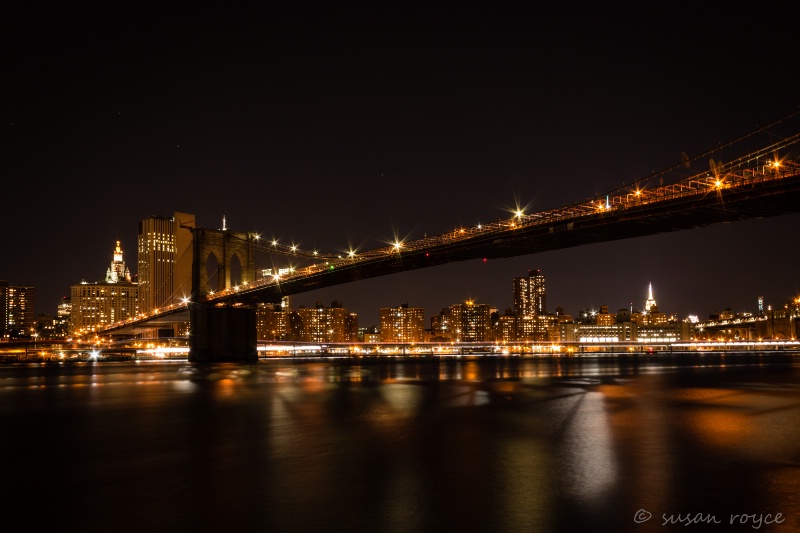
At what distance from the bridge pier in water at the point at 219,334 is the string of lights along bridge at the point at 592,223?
3.44 ft

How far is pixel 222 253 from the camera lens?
69875 mm

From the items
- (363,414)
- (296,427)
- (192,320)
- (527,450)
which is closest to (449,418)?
(363,414)

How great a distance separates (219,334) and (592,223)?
115 feet

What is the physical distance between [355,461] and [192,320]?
5349 cm

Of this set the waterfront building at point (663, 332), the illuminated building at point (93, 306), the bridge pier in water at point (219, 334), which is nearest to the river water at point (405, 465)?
the bridge pier in water at point (219, 334)

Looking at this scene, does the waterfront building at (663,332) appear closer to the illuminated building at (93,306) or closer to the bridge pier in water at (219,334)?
the illuminated building at (93,306)

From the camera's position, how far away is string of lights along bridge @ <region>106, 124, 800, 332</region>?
3338cm

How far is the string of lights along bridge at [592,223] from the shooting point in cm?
3338

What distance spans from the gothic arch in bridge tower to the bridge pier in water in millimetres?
2404

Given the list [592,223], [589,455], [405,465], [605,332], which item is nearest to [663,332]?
[605,332]

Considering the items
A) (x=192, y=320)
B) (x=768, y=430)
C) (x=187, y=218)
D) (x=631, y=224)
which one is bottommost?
(x=768, y=430)

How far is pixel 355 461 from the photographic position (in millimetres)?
13875

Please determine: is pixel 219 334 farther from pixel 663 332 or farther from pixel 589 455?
pixel 663 332

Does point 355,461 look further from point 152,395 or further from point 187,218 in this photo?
point 187,218
